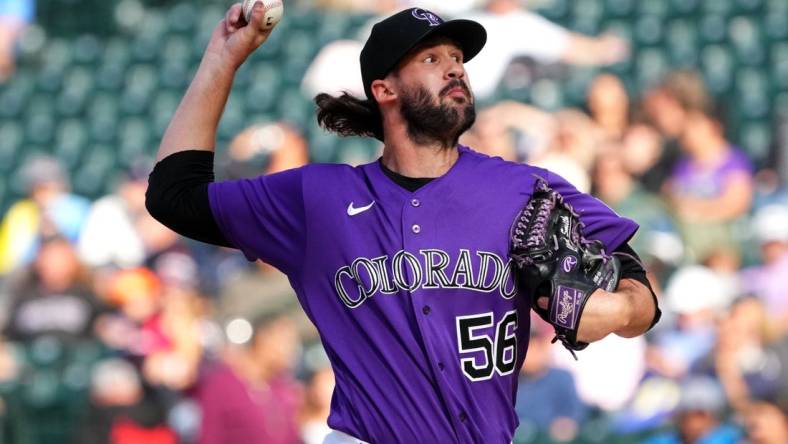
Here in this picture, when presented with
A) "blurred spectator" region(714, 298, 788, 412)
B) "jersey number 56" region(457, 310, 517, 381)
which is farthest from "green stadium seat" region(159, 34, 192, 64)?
"jersey number 56" region(457, 310, 517, 381)

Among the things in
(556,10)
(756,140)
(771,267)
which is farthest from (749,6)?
(771,267)

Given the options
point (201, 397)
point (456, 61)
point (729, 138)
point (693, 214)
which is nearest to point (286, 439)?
point (201, 397)

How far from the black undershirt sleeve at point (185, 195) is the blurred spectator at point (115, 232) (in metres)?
4.45

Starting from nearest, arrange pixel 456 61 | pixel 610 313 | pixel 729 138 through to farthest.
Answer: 1. pixel 610 313
2. pixel 456 61
3. pixel 729 138

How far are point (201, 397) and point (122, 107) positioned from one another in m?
3.43

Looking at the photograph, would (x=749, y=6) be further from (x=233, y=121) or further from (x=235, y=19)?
(x=235, y=19)

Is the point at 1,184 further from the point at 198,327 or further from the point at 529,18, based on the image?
the point at 529,18

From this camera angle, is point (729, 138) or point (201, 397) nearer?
point (201, 397)

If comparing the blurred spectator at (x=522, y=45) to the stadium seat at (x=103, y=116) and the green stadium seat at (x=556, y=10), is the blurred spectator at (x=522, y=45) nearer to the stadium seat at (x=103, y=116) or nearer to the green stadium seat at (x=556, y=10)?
the green stadium seat at (x=556, y=10)

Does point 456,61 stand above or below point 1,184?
above

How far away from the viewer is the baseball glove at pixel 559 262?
2.88 metres

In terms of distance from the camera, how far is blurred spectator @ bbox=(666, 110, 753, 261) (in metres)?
7.22

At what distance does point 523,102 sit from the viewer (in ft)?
27.0

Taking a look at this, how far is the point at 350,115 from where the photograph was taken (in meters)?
3.43
